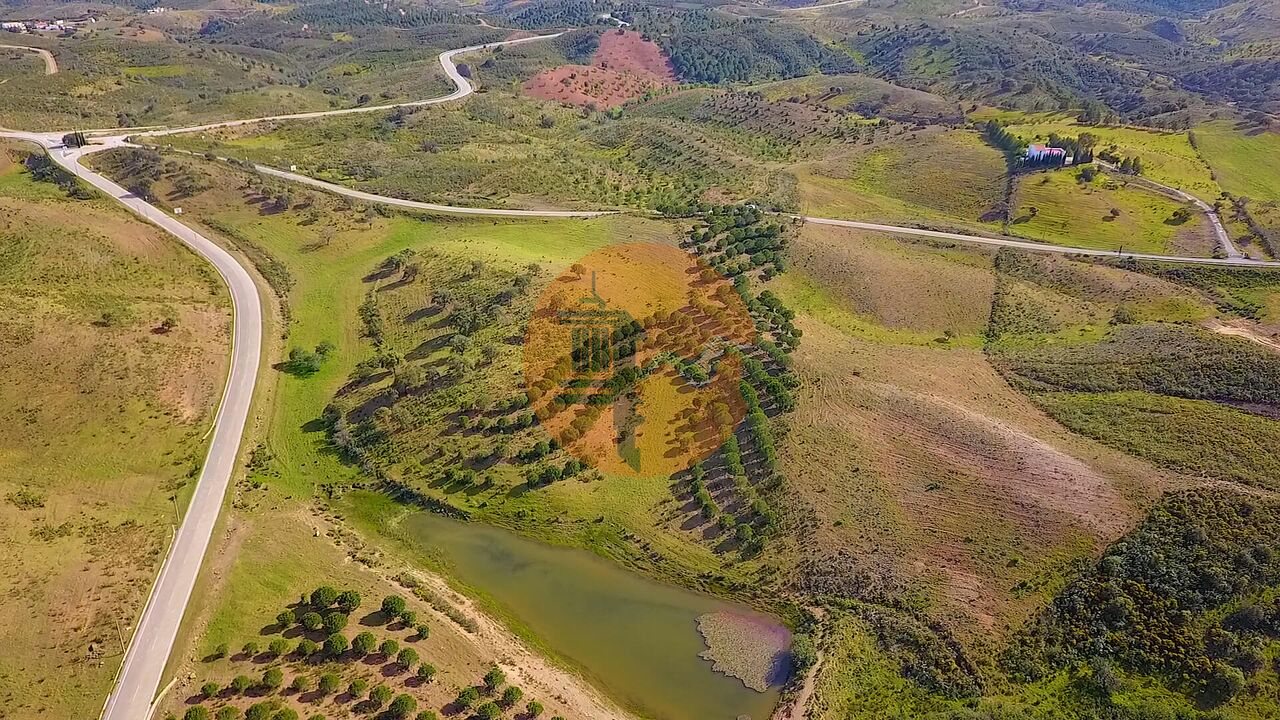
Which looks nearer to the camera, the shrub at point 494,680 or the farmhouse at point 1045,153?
the shrub at point 494,680

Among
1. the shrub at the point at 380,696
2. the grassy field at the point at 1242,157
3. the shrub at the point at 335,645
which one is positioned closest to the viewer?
the shrub at the point at 380,696

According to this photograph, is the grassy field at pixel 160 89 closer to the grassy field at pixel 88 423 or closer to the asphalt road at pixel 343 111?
the asphalt road at pixel 343 111

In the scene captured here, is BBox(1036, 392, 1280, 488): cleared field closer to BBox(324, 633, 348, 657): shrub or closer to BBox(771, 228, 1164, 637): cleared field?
BBox(771, 228, 1164, 637): cleared field

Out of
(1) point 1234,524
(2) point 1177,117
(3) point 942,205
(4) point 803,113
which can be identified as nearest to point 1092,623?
(1) point 1234,524

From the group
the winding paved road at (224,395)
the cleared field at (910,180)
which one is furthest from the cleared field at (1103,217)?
the cleared field at (910,180)

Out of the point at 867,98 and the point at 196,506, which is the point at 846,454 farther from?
the point at 867,98

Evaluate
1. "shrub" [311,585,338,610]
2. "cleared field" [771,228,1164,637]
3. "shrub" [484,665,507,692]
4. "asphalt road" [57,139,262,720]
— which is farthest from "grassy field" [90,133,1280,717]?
"shrub" [484,665,507,692]

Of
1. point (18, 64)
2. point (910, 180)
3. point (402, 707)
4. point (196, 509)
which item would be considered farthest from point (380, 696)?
point (18, 64)
